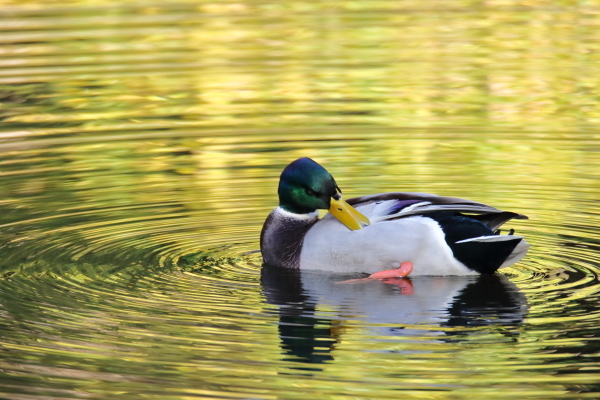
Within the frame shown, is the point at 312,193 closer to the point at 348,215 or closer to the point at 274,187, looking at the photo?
the point at 348,215

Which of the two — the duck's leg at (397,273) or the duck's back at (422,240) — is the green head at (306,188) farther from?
the duck's leg at (397,273)

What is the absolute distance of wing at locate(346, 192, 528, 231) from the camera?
7.63 meters

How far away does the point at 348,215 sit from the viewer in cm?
784

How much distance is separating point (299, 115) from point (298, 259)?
5.03m

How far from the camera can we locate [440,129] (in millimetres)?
12156

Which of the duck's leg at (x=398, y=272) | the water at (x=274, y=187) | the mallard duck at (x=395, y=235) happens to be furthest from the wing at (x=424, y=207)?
the water at (x=274, y=187)

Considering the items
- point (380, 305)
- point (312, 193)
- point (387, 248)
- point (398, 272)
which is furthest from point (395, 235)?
point (312, 193)

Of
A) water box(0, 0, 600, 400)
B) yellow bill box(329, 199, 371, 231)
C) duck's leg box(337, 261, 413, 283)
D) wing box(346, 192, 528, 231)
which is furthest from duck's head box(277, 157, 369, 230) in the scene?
water box(0, 0, 600, 400)

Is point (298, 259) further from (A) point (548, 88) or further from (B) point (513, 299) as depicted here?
(A) point (548, 88)

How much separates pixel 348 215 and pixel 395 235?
361 millimetres

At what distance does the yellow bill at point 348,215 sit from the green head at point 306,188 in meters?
0.11

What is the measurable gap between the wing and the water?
1.45 feet

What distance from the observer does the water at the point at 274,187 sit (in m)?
6.21

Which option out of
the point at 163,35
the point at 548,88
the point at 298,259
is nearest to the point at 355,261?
the point at 298,259
